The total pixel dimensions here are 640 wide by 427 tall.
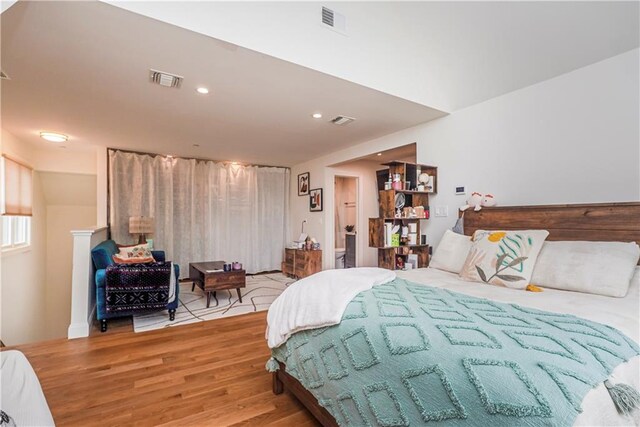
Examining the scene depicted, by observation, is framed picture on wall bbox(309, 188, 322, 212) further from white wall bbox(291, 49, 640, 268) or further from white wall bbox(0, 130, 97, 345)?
white wall bbox(0, 130, 97, 345)

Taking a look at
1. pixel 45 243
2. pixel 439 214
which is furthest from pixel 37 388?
pixel 45 243

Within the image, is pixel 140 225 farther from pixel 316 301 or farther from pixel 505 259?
pixel 505 259

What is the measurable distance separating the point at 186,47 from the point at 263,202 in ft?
14.7

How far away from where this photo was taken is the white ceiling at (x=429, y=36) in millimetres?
1971

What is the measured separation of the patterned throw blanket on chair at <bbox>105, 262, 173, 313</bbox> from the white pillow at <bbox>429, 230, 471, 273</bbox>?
9.47ft

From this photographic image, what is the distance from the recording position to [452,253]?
8.31 ft

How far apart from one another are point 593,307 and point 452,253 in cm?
111

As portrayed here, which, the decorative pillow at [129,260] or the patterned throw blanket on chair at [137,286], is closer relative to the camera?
the patterned throw blanket on chair at [137,286]

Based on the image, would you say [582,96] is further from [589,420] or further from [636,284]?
[589,420]

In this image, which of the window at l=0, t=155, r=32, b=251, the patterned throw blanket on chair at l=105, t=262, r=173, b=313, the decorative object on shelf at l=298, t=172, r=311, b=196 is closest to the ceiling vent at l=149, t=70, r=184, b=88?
the patterned throw blanket on chair at l=105, t=262, r=173, b=313

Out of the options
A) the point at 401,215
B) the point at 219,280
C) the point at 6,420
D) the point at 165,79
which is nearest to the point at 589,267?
the point at 401,215

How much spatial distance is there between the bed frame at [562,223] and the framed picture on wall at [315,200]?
3.32 metres

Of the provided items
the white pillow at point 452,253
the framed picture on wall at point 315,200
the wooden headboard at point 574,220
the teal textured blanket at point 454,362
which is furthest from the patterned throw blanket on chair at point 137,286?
the wooden headboard at point 574,220

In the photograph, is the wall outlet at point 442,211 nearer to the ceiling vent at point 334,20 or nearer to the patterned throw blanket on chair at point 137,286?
the ceiling vent at point 334,20
